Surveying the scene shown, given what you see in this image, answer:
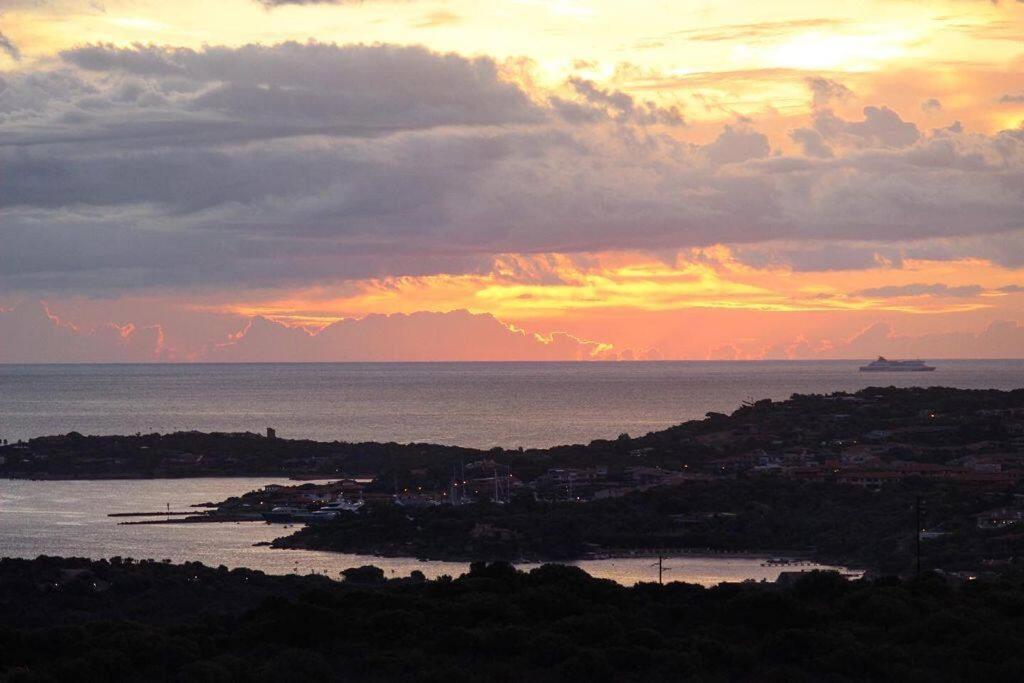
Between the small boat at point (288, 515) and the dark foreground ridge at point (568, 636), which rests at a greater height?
the small boat at point (288, 515)

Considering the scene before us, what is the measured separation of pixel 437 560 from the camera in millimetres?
69000

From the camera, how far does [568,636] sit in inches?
1352

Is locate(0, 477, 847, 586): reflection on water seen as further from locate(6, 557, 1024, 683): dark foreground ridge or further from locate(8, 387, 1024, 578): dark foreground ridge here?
locate(6, 557, 1024, 683): dark foreground ridge

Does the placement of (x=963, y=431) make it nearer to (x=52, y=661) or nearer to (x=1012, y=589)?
(x=1012, y=589)

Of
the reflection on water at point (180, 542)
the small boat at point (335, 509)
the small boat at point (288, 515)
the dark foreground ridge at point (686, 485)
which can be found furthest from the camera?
the small boat at point (288, 515)

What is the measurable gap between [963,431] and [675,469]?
2133 cm

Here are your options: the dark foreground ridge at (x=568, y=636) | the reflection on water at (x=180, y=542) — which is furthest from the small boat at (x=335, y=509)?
the dark foreground ridge at (x=568, y=636)

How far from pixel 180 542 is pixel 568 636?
1761 inches

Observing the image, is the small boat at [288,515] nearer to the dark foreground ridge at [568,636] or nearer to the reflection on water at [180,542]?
the reflection on water at [180,542]

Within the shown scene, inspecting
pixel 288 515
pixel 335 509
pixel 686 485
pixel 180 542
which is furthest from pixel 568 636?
pixel 335 509

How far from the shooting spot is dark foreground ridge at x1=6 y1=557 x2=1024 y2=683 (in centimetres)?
3177

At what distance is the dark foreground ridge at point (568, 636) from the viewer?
104ft

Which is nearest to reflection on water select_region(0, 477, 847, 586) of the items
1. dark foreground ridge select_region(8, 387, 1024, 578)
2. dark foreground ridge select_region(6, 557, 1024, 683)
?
dark foreground ridge select_region(8, 387, 1024, 578)

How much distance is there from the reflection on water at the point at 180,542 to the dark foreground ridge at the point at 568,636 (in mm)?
19937
